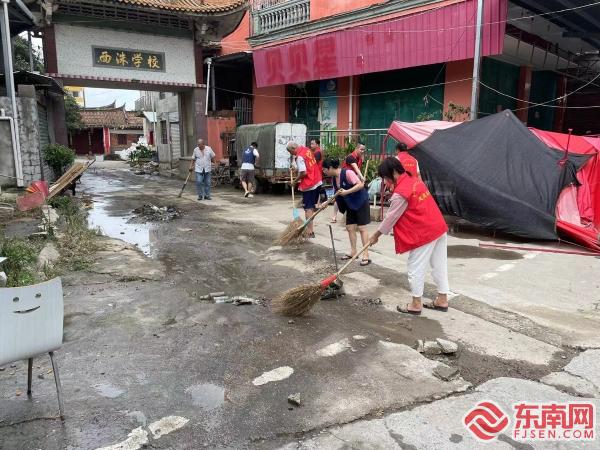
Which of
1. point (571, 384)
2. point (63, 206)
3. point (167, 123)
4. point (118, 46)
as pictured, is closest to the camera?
point (571, 384)

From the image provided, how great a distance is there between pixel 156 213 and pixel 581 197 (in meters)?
7.92

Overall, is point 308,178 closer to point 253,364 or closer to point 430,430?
point 253,364

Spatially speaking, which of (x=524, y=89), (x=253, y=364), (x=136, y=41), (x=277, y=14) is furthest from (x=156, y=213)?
(x=524, y=89)

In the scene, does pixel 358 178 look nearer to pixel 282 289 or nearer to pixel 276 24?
pixel 282 289

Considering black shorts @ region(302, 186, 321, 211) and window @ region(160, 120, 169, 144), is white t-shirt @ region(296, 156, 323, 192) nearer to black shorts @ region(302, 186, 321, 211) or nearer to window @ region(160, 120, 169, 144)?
black shorts @ region(302, 186, 321, 211)

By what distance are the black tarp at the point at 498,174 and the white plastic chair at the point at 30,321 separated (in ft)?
21.0

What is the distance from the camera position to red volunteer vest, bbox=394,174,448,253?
419cm

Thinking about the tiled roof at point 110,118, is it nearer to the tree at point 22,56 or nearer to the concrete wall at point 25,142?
the tree at point 22,56

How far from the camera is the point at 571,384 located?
3.22 metres

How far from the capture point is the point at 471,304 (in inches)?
188

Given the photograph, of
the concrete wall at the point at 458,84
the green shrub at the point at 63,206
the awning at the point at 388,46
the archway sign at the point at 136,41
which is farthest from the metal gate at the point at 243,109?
the green shrub at the point at 63,206

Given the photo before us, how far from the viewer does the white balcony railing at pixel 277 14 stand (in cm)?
1561

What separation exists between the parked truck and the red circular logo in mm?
10370

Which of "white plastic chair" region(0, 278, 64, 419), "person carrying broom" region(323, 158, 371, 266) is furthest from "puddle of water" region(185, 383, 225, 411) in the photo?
"person carrying broom" region(323, 158, 371, 266)
